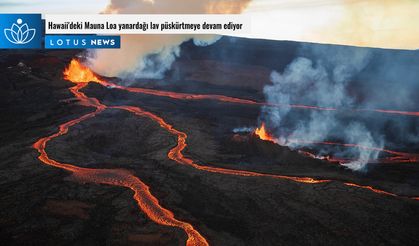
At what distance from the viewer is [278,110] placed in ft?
82.5

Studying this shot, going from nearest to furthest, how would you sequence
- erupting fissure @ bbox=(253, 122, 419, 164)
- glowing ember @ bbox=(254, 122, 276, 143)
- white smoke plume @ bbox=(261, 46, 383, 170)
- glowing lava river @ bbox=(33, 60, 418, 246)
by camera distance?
glowing lava river @ bbox=(33, 60, 418, 246), erupting fissure @ bbox=(253, 122, 419, 164), glowing ember @ bbox=(254, 122, 276, 143), white smoke plume @ bbox=(261, 46, 383, 170)

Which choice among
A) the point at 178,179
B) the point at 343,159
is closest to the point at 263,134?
the point at 343,159

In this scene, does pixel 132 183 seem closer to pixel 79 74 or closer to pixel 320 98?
Result: pixel 320 98

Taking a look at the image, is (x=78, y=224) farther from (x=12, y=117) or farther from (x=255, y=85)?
(x=255, y=85)

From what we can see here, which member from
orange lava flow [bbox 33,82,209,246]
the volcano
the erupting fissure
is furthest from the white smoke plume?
orange lava flow [bbox 33,82,209,246]

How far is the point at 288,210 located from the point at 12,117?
1721cm

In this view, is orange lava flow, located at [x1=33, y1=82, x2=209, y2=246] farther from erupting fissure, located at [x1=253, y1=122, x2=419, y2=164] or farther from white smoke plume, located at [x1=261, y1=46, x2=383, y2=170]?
white smoke plume, located at [x1=261, y1=46, x2=383, y2=170]

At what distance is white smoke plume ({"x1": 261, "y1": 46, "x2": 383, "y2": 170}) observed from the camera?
20.2 m

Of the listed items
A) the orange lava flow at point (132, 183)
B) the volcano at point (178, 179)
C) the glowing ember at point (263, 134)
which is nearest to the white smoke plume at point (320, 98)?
the glowing ember at point (263, 134)

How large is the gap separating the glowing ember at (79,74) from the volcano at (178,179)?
501 centimetres

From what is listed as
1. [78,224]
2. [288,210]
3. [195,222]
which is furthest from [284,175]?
[78,224]

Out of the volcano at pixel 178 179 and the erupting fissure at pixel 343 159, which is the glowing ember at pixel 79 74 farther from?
the erupting fissure at pixel 343 159

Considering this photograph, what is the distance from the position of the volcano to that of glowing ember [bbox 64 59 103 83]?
501 cm

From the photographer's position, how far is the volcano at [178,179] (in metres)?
9.22
